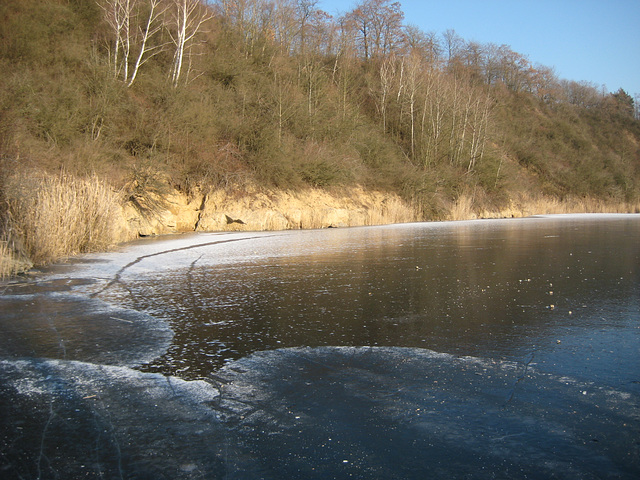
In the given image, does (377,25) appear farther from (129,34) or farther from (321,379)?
(321,379)

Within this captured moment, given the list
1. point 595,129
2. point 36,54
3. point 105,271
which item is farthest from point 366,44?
point 105,271

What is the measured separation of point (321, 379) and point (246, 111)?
2542 centimetres

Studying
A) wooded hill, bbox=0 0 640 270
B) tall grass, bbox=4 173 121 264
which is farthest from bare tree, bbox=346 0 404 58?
tall grass, bbox=4 173 121 264

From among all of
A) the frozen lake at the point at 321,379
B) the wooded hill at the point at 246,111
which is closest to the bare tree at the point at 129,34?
the wooded hill at the point at 246,111

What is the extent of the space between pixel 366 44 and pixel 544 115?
25.3m

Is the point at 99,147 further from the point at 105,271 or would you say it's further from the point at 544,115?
the point at 544,115

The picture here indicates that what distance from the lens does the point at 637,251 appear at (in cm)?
1235

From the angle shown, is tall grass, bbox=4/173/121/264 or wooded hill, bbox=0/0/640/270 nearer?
tall grass, bbox=4/173/121/264

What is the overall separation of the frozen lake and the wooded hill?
223 inches

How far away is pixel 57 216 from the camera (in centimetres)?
1074

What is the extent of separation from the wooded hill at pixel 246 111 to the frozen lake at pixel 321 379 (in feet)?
18.6

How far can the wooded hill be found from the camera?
63.9ft

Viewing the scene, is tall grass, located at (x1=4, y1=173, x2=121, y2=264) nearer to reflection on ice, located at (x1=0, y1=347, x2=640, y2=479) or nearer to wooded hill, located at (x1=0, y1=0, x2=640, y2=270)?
wooded hill, located at (x1=0, y1=0, x2=640, y2=270)

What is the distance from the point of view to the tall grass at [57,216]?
32.6 feet
